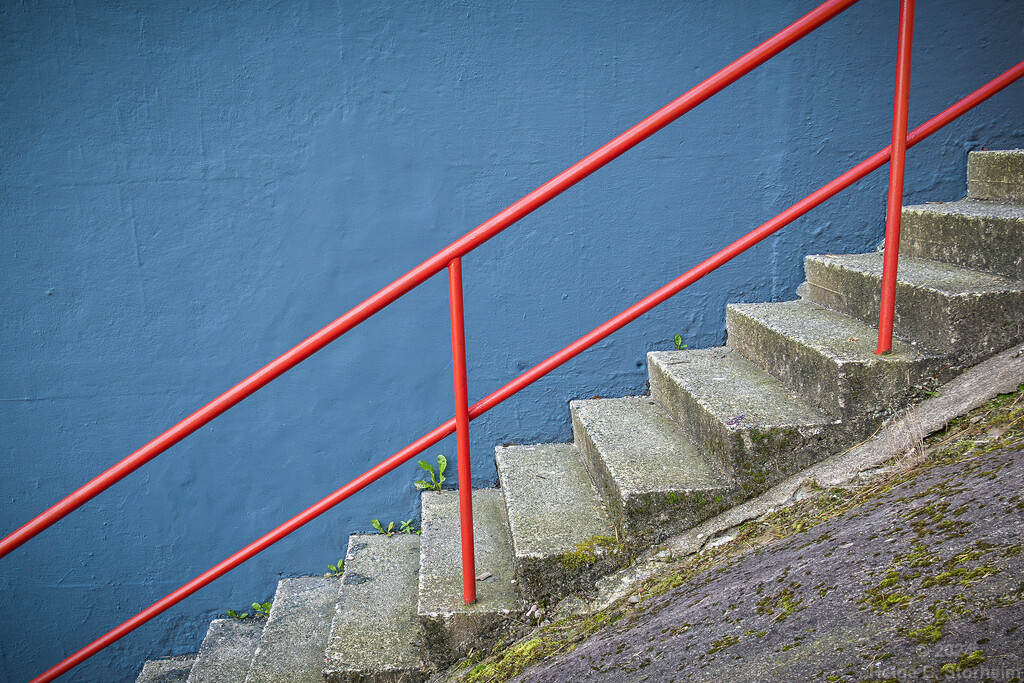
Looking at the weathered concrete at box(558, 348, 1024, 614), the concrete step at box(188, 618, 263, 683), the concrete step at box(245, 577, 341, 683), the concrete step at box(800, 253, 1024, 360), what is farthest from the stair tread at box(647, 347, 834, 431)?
the concrete step at box(188, 618, 263, 683)

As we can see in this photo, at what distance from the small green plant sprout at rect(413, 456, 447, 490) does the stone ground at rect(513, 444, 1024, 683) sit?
1271 millimetres

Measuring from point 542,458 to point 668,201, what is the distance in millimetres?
1169

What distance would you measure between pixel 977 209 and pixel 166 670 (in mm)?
3575

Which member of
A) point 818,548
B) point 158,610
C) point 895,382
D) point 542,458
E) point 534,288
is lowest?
point 158,610

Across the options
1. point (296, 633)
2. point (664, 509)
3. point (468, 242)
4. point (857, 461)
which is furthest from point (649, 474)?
point (296, 633)

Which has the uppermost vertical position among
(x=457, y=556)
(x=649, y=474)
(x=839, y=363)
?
(x=839, y=363)

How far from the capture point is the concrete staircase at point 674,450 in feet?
6.23

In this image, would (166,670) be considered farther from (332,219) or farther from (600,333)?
(600,333)

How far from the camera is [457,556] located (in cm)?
223

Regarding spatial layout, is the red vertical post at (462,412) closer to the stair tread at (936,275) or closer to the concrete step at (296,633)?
the concrete step at (296,633)

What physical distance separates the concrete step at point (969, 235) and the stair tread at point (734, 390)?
73cm

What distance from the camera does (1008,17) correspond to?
280cm

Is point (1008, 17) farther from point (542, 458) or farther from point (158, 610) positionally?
point (158, 610)

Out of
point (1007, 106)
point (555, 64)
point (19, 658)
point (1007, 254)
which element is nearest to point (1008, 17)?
point (1007, 106)
